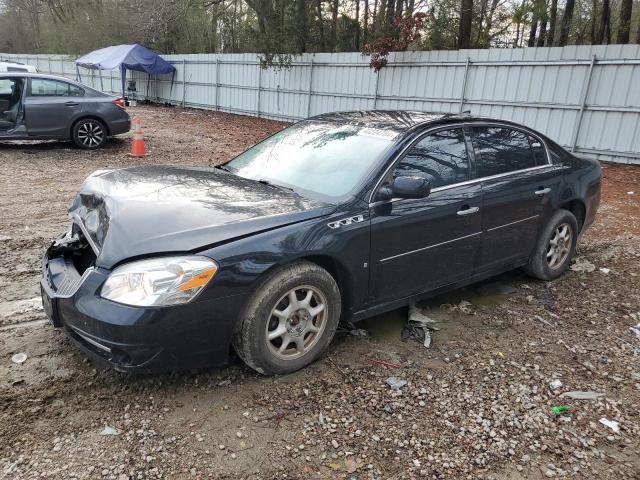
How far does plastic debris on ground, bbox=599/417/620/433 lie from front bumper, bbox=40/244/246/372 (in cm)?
219

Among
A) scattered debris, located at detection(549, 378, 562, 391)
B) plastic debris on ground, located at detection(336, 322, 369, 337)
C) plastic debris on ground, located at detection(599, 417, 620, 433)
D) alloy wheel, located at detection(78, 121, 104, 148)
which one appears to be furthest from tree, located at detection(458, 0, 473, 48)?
plastic debris on ground, located at detection(599, 417, 620, 433)

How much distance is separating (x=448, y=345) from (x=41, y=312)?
3.05 metres

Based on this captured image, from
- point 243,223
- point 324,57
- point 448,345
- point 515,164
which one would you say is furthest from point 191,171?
point 324,57

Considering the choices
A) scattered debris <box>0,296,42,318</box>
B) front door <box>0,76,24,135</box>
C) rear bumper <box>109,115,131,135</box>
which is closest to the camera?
scattered debris <box>0,296,42,318</box>

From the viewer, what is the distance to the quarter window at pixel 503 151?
4.21 meters

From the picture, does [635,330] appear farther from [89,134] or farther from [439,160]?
[89,134]

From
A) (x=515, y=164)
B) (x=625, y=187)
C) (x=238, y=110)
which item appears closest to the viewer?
(x=515, y=164)

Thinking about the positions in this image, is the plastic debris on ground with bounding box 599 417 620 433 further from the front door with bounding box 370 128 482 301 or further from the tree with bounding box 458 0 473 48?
the tree with bounding box 458 0 473 48

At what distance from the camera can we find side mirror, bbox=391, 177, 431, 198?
3340 millimetres

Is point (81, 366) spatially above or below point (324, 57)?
below

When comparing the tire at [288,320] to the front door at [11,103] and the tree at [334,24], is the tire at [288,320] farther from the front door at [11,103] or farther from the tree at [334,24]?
the tree at [334,24]

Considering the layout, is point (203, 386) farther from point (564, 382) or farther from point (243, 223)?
point (564, 382)

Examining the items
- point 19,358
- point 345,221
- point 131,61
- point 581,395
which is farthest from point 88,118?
point 131,61

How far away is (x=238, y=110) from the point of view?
69.9 ft
